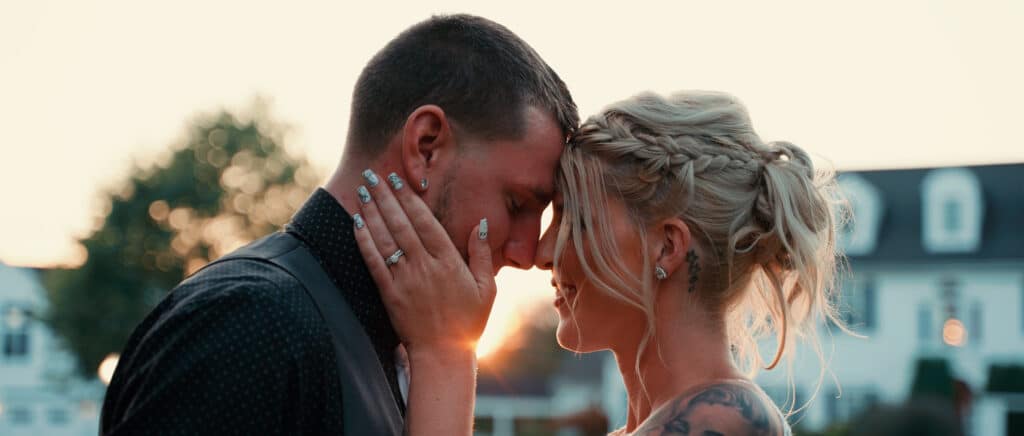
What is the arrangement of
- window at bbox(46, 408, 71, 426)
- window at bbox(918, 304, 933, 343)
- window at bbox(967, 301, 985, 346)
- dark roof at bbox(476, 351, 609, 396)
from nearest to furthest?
window at bbox(967, 301, 985, 346) → window at bbox(918, 304, 933, 343) → window at bbox(46, 408, 71, 426) → dark roof at bbox(476, 351, 609, 396)

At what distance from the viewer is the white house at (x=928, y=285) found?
1357 inches

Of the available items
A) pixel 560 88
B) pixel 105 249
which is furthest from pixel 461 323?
pixel 105 249

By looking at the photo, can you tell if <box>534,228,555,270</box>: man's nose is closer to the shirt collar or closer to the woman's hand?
the woman's hand

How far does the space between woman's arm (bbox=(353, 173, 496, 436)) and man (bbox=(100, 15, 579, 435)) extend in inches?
1.9

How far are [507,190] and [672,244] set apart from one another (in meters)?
0.58

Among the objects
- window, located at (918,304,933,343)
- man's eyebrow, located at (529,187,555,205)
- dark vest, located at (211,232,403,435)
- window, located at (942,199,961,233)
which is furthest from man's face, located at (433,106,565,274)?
window, located at (942,199,961,233)

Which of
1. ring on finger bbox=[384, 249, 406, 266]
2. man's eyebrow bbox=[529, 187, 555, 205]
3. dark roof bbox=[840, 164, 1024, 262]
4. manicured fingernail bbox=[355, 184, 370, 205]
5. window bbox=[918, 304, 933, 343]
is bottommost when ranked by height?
window bbox=[918, 304, 933, 343]

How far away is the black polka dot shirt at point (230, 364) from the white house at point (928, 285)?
32.0 metres

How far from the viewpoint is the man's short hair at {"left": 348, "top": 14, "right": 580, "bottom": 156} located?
10.7 ft

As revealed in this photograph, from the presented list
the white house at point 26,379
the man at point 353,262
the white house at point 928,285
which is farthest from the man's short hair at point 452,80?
the white house at point 26,379

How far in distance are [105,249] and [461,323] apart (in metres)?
34.7

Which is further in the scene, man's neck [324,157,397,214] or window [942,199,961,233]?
window [942,199,961,233]

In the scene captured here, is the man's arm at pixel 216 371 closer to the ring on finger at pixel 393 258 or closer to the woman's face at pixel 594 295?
the ring on finger at pixel 393 258

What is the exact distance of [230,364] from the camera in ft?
8.46
